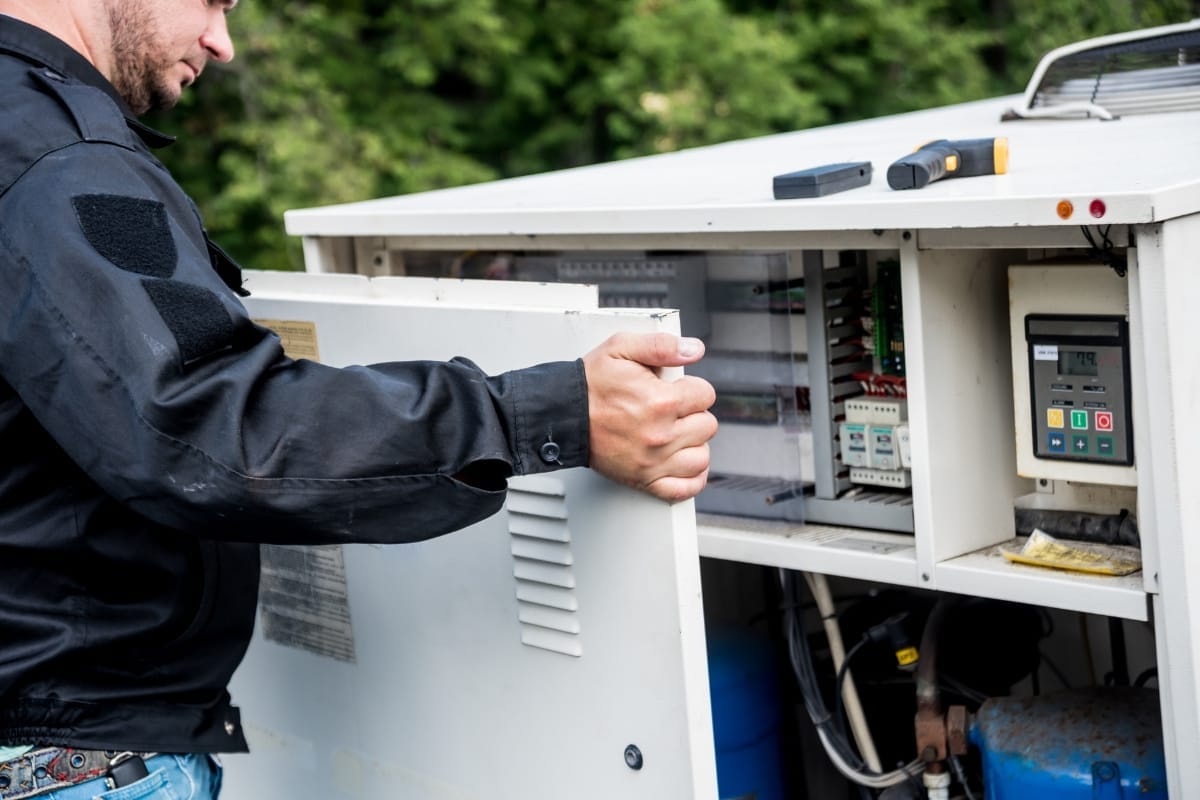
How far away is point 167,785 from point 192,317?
641 millimetres

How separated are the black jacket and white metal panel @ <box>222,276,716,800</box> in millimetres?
199

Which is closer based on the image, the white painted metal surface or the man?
the man

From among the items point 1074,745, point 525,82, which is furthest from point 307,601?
point 525,82

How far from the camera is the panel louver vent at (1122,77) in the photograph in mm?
2520

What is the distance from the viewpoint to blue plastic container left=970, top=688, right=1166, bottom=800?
71.7 inches

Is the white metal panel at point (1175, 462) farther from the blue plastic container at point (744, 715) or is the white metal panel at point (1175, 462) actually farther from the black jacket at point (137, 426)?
the blue plastic container at point (744, 715)

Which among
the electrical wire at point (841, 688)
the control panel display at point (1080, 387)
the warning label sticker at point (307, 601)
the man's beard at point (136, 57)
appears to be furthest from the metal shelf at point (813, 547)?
the man's beard at point (136, 57)

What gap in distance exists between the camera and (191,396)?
131 centimetres

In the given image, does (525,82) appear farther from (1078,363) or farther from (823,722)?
(1078,363)

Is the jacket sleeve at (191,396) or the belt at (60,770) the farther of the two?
the belt at (60,770)

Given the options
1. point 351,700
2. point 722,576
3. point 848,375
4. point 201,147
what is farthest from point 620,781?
point 201,147

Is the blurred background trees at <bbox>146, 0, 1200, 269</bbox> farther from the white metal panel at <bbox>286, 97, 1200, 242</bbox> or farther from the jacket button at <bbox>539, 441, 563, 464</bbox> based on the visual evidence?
the jacket button at <bbox>539, 441, 563, 464</bbox>

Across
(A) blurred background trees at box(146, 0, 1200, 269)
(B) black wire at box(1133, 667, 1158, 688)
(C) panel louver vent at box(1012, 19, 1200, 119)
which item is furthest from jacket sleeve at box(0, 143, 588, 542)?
(A) blurred background trees at box(146, 0, 1200, 269)

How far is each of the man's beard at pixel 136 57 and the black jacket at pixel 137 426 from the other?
0.05 meters
